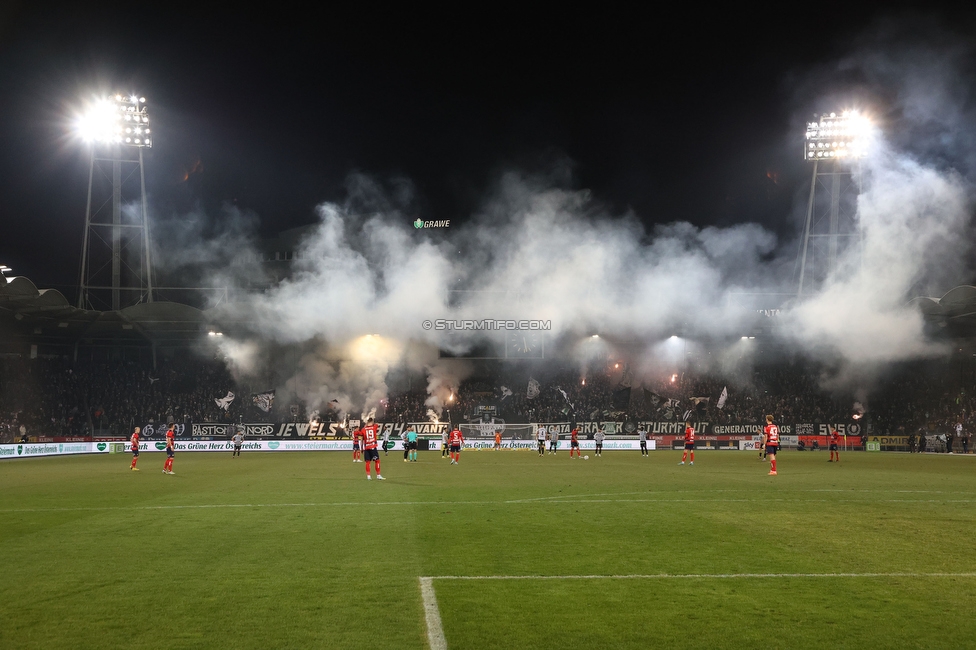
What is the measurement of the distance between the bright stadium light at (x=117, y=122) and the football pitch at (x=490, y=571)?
32.3 meters

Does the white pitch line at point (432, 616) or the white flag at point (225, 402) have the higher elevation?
the white pitch line at point (432, 616)

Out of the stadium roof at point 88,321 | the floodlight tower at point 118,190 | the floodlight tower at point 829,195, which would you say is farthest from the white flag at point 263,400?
the floodlight tower at point 829,195

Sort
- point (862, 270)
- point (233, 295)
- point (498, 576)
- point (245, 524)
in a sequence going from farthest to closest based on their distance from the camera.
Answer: point (233, 295) → point (862, 270) → point (245, 524) → point (498, 576)

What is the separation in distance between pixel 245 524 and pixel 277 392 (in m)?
44.2

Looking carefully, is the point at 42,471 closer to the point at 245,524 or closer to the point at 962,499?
the point at 245,524

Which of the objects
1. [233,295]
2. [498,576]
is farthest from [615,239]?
[498,576]

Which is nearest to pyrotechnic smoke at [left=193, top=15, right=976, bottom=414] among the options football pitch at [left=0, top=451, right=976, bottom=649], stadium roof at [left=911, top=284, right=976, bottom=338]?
stadium roof at [left=911, top=284, right=976, bottom=338]

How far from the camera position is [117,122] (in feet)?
144

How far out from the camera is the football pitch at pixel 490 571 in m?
5.94

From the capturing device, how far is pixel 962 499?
15.8 metres

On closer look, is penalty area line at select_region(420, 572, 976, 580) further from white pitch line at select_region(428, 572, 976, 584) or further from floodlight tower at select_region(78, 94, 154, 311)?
floodlight tower at select_region(78, 94, 154, 311)

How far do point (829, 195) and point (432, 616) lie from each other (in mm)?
47335

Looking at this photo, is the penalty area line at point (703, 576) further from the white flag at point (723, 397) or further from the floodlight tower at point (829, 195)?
the white flag at point (723, 397)

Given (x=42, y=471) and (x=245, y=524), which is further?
(x=42, y=471)
